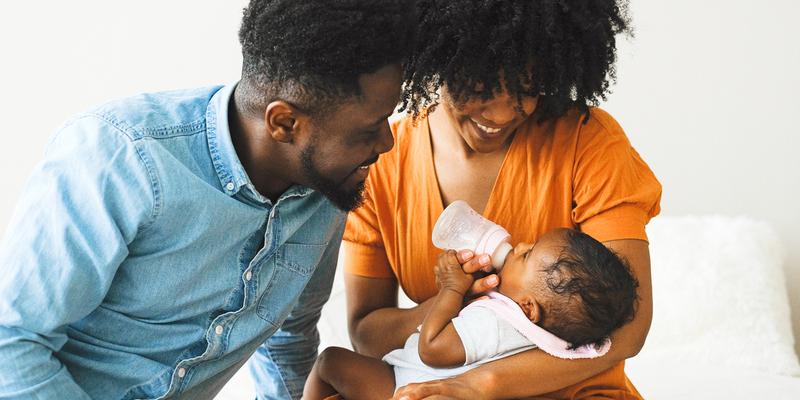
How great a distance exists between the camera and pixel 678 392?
2.21m

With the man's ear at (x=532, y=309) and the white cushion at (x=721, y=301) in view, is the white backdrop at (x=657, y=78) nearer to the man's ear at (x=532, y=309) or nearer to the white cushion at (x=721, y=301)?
the white cushion at (x=721, y=301)

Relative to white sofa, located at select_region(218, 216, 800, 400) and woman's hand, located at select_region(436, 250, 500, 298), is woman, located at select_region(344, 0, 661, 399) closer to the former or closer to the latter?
woman's hand, located at select_region(436, 250, 500, 298)

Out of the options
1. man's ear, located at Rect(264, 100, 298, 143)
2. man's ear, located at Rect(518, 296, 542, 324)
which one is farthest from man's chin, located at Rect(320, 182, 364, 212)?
man's ear, located at Rect(518, 296, 542, 324)

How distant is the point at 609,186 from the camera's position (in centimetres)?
155

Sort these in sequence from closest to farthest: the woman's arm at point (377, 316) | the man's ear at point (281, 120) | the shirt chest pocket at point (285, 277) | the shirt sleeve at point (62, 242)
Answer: the shirt sleeve at point (62, 242) → the man's ear at point (281, 120) → the shirt chest pocket at point (285, 277) → the woman's arm at point (377, 316)

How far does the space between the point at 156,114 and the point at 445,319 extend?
0.59 meters

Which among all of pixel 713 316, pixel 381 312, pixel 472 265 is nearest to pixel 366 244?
pixel 381 312

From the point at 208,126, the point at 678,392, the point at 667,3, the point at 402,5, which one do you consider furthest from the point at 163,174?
the point at 667,3

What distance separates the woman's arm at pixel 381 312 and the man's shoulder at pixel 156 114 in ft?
1.63

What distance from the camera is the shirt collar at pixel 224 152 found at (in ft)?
4.58

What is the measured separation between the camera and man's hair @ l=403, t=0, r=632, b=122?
4.73 ft

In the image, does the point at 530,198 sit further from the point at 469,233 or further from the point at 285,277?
the point at 285,277

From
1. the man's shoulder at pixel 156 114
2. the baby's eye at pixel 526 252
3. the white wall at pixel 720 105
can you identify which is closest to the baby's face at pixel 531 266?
the baby's eye at pixel 526 252

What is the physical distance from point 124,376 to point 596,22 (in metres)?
0.94
